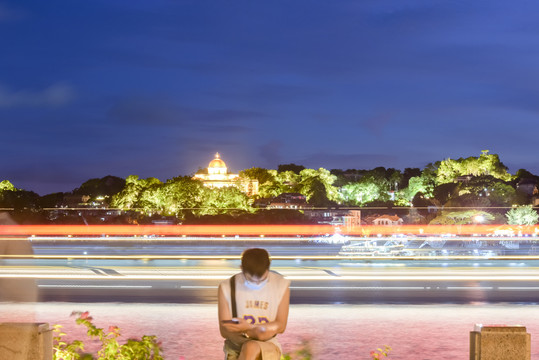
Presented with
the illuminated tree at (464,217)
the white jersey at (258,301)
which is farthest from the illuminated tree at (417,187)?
the white jersey at (258,301)

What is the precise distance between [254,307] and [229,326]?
0.23 m

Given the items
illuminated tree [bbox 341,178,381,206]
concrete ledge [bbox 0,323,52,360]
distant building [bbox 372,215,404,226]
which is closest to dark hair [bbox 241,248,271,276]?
concrete ledge [bbox 0,323,52,360]

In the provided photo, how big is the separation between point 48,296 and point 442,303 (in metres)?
8.31

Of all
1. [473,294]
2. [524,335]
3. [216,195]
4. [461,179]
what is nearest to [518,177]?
[461,179]

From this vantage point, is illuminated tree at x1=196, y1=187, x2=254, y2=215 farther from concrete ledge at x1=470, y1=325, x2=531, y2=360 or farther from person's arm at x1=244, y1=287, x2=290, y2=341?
person's arm at x1=244, y1=287, x2=290, y2=341

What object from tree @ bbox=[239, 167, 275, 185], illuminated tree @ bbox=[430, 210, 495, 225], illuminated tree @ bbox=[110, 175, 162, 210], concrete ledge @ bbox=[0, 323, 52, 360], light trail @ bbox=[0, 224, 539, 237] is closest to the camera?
concrete ledge @ bbox=[0, 323, 52, 360]

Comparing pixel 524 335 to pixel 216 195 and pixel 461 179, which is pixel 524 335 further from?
pixel 461 179

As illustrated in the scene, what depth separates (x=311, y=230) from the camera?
81000 millimetres

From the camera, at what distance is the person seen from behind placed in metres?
5.47

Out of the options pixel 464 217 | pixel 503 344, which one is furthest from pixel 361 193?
pixel 503 344

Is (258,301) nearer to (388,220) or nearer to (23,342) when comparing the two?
(23,342)

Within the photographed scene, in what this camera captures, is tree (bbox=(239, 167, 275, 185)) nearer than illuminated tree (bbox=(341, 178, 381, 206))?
No

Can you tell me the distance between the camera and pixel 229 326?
17.9 feet

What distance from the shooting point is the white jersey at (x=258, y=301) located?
5531mm
